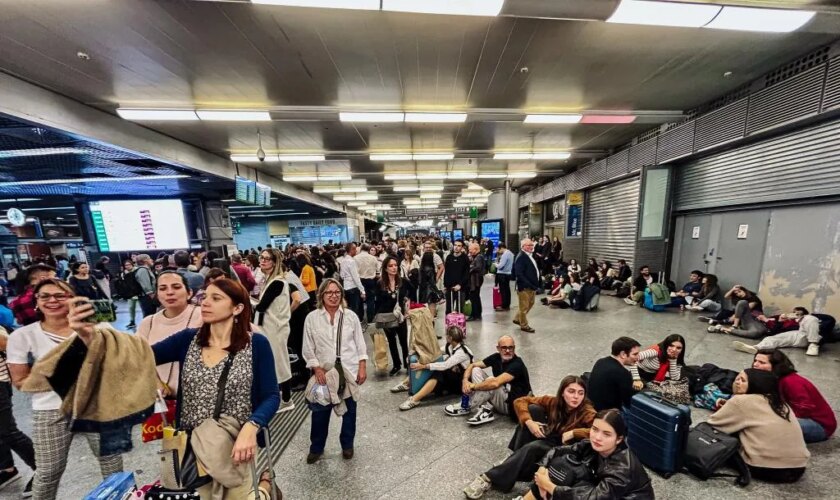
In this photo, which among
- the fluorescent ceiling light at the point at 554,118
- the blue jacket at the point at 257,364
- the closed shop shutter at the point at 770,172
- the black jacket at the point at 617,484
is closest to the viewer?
the blue jacket at the point at 257,364

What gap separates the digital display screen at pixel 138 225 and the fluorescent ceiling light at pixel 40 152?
2152mm

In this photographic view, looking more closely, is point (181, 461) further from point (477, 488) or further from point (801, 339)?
point (801, 339)

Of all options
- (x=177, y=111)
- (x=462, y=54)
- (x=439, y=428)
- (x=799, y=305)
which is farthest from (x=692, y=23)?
→ (x=177, y=111)

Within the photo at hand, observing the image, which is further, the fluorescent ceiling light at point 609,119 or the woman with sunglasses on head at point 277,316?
the fluorescent ceiling light at point 609,119

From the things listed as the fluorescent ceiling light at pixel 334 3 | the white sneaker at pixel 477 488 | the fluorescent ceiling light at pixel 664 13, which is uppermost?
the fluorescent ceiling light at pixel 664 13

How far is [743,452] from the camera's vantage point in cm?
224

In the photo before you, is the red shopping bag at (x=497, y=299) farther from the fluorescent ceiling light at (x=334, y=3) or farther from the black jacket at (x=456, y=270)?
the fluorescent ceiling light at (x=334, y=3)

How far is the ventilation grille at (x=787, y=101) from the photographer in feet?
13.9

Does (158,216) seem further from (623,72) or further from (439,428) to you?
(623,72)

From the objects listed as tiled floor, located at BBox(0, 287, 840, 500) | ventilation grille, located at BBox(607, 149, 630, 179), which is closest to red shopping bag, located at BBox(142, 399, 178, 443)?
tiled floor, located at BBox(0, 287, 840, 500)

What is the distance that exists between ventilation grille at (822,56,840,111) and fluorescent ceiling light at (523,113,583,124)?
3.13 meters

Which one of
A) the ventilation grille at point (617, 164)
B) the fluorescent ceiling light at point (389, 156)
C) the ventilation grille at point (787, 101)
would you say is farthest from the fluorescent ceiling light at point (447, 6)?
the ventilation grille at point (617, 164)

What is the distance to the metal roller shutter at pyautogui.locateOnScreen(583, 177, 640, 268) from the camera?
8188mm

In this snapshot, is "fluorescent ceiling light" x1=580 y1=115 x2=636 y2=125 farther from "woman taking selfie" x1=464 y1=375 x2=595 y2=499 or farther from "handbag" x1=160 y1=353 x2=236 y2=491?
"handbag" x1=160 y1=353 x2=236 y2=491
